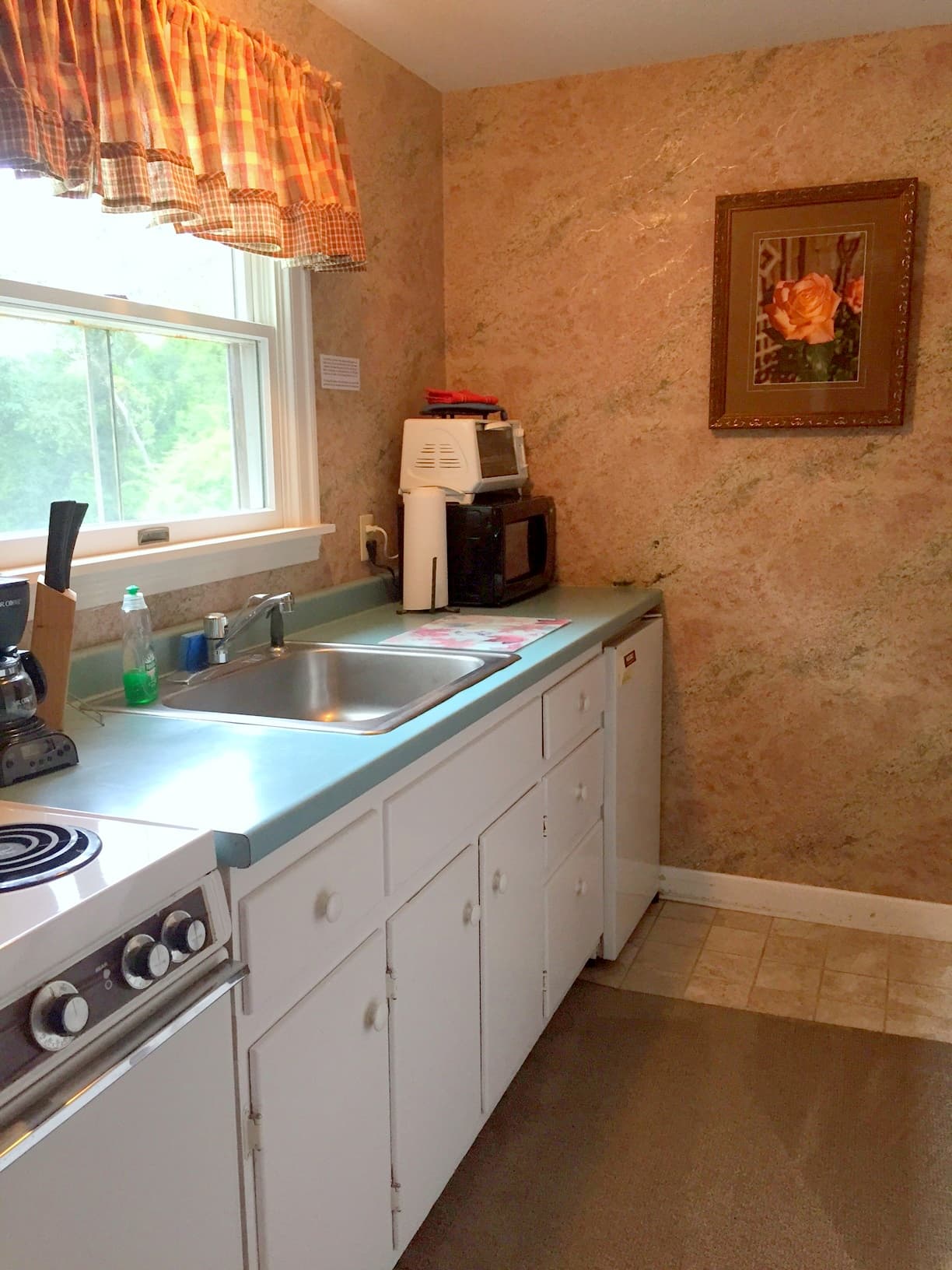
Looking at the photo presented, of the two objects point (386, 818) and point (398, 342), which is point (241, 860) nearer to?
point (386, 818)

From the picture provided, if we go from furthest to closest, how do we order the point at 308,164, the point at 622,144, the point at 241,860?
the point at 622,144, the point at 308,164, the point at 241,860

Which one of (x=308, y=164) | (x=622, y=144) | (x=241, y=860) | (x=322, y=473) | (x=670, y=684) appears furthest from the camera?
(x=670, y=684)

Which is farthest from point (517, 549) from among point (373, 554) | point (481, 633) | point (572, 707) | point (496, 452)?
point (572, 707)

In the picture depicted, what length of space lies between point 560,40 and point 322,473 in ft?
4.07

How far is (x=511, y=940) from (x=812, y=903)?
4.36 ft

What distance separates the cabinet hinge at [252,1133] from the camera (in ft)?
3.99

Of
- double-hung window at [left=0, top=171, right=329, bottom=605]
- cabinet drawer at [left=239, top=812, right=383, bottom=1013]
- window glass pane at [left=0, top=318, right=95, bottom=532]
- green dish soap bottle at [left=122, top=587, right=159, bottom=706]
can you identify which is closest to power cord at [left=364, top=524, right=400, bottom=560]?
double-hung window at [left=0, top=171, right=329, bottom=605]

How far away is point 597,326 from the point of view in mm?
2963

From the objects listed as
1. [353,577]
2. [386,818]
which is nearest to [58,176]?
[386,818]

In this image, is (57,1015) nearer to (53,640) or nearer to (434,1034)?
(53,640)

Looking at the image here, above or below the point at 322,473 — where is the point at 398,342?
above

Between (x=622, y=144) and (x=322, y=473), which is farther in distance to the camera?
(x=622, y=144)

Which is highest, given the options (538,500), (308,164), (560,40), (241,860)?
(560,40)

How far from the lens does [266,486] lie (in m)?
2.43
